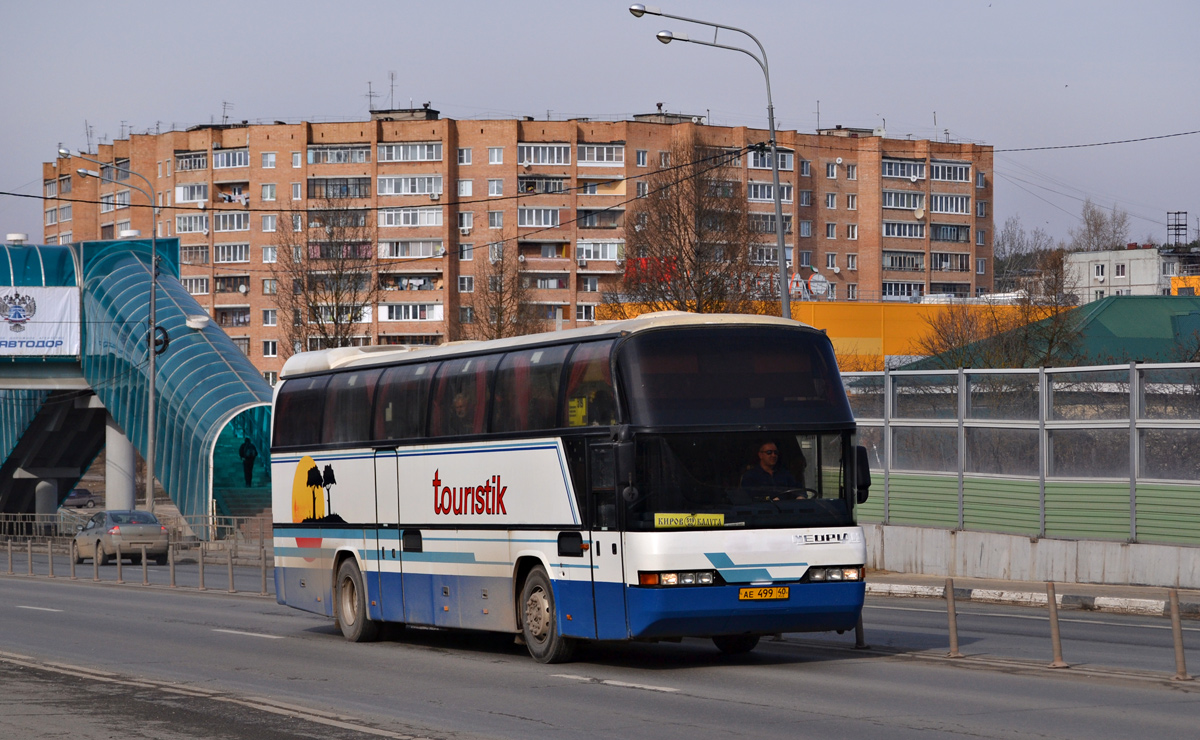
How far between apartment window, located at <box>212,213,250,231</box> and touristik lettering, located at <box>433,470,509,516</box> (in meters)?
103

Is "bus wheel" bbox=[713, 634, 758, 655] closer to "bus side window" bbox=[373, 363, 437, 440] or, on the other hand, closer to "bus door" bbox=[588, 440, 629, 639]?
"bus door" bbox=[588, 440, 629, 639]

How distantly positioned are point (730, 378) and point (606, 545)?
1786 millimetres

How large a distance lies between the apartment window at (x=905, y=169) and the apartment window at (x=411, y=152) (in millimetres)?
35319

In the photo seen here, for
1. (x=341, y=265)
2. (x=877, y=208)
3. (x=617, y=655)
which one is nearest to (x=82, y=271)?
(x=341, y=265)

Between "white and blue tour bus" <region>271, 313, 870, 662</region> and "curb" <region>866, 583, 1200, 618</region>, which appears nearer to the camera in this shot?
"white and blue tour bus" <region>271, 313, 870, 662</region>

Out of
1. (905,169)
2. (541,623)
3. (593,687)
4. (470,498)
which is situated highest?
(905,169)

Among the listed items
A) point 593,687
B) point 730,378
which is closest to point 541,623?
point 593,687

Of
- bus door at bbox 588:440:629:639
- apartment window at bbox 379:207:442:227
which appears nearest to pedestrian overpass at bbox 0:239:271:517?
bus door at bbox 588:440:629:639

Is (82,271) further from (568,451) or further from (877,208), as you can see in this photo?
(877,208)

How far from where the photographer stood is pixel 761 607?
12.5 metres

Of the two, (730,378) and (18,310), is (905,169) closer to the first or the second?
(18,310)

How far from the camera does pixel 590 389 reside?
13.2m

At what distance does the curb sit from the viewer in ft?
62.6

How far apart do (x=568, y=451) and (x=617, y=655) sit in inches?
100
